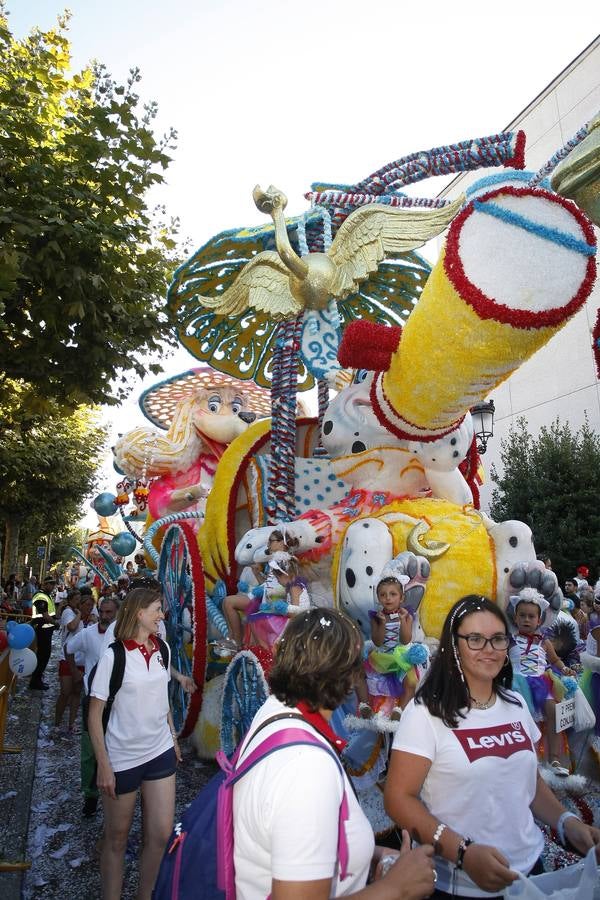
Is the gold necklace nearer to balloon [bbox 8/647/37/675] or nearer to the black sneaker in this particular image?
the black sneaker

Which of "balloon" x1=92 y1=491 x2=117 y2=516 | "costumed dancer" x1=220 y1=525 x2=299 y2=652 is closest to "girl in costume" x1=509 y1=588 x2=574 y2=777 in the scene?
"costumed dancer" x1=220 y1=525 x2=299 y2=652

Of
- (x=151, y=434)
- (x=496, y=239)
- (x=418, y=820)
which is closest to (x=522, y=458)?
(x=151, y=434)

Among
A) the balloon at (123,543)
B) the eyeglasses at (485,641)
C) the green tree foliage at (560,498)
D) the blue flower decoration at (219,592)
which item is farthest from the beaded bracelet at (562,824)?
the green tree foliage at (560,498)

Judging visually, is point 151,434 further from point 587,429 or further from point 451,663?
point 587,429

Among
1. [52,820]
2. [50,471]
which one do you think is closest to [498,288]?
[52,820]

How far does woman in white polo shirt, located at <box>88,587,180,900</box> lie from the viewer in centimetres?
283

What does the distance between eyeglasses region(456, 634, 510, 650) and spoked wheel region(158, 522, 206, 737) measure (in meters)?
3.28

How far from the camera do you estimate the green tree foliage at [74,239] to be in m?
4.92

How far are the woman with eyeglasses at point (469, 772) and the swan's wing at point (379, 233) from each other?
2.80 meters

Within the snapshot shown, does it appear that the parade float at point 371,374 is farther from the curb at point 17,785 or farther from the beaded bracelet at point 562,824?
the beaded bracelet at point 562,824

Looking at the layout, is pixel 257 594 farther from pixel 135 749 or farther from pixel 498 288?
pixel 498 288

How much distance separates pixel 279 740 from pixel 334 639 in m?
0.27

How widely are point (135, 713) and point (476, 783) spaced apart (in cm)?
168

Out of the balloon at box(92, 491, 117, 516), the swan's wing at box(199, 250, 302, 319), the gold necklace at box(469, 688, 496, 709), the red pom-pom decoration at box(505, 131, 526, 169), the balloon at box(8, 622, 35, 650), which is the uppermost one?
the red pom-pom decoration at box(505, 131, 526, 169)
